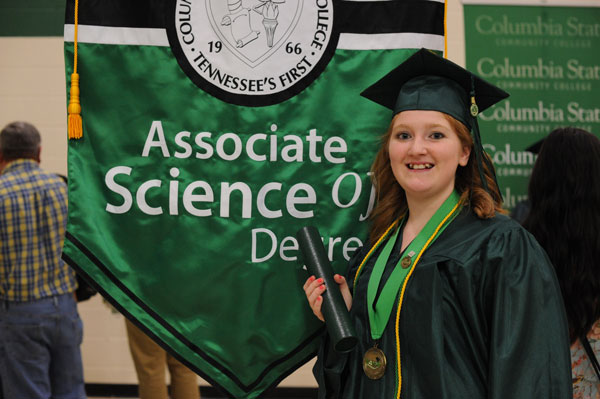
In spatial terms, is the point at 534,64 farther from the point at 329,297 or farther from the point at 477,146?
the point at 329,297

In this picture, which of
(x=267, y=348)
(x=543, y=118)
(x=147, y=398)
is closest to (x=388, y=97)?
(x=267, y=348)

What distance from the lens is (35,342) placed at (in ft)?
10.2

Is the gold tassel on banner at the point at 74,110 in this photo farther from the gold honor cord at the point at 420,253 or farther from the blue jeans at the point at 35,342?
the blue jeans at the point at 35,342

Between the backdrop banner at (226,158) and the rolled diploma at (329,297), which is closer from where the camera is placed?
the rolled diploma at (329,297)

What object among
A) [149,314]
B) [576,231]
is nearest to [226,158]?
[149,314]

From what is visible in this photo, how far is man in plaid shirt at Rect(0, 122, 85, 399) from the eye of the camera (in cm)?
309

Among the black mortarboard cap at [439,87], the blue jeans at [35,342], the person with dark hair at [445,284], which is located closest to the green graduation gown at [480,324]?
the person with dark hair at [445,284]

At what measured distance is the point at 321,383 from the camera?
5.32 ft

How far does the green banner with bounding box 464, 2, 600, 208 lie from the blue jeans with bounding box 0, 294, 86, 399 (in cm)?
267

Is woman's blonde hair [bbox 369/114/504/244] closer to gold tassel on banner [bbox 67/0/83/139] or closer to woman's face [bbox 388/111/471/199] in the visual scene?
woman's face [bbox 388/111/471/199]

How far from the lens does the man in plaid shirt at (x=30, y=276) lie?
3086 mm

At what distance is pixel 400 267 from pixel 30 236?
6.98 ft

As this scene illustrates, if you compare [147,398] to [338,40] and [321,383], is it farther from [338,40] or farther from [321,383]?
[338,40]

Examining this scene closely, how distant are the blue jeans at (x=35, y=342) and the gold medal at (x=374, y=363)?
2.06m
